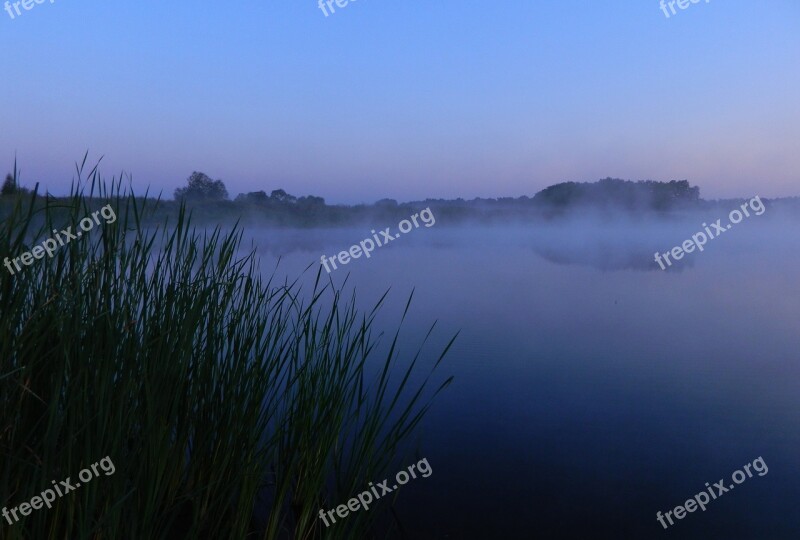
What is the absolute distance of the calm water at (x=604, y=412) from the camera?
3.17 metres

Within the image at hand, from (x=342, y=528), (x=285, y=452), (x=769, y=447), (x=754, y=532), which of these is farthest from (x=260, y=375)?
(x=769, y=447)

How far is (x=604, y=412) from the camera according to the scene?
4.72 meters

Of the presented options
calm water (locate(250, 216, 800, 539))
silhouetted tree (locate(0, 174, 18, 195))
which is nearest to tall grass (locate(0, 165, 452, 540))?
silhouetted tree (locate(0, 174, 18, 195))

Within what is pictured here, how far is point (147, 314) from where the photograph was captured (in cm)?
196

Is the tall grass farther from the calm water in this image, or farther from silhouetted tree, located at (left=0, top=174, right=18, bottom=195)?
the calm water

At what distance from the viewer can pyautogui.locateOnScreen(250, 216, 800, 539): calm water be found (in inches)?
125

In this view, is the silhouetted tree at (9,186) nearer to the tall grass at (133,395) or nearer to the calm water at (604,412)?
the tall grass at (133,395)

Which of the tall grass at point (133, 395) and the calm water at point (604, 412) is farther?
the calm water at point (604, 412)

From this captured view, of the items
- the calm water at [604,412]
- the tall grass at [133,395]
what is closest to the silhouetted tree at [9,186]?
the tall grass at [133,395]

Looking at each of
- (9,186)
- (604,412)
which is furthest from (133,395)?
(604,412)

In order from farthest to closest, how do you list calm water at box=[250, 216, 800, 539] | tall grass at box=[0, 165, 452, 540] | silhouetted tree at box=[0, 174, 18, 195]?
calm water at box=[250, 216, 800, 539], silhouetted tree at box=[0, 174, 18, 195], tall grass at box=[0, 165, 452, 540]

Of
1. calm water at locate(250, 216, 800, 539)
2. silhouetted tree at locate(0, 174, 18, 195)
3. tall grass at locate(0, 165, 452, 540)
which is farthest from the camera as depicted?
calm water at locate(250, 216, 800, 539)

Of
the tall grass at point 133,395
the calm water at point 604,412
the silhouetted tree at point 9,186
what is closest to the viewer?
the tall grass at point 133,395

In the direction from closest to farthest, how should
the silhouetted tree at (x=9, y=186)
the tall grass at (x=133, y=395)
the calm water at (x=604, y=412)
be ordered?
the tall grass at (x=133, y=395) < the silhouetted tree at (x=9, y=186) < the calm water at (x=604, y=412)
